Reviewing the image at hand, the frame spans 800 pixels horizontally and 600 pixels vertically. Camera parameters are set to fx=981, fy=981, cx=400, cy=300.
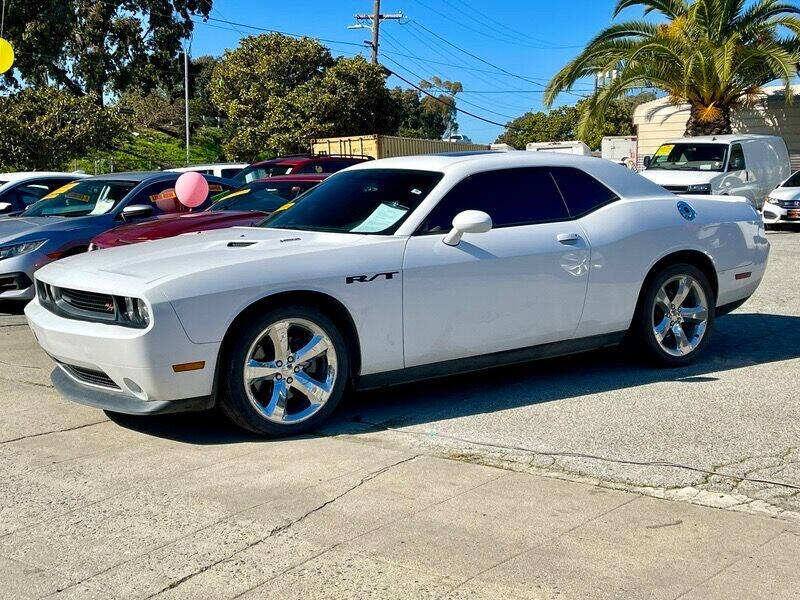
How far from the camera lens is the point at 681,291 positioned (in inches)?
274

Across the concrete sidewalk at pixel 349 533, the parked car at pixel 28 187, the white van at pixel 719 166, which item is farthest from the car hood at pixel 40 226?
the white van at pixel 719 166

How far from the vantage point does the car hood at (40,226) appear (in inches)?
395

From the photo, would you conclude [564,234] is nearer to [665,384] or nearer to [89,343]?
[665,384]

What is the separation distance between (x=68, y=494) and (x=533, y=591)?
2.32 meters

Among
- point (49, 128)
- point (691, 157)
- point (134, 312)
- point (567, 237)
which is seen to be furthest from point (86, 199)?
point (49, 128)

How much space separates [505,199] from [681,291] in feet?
5.19

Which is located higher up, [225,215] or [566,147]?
[566,147]

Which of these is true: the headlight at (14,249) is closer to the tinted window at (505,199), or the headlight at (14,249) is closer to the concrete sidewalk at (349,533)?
the concrete sidewalk at (349,533)

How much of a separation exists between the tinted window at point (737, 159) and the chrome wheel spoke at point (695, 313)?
1281 cm

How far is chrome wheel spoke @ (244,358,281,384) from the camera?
5.25 metres

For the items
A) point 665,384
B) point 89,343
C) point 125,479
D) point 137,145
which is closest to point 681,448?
point 665,384

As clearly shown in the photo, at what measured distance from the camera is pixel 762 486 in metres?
4.52

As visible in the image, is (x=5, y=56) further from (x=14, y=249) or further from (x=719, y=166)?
(x=719, y=166)

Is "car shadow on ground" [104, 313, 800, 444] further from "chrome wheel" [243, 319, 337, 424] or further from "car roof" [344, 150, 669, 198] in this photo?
"car roof" [344, 150, 669, 198]
